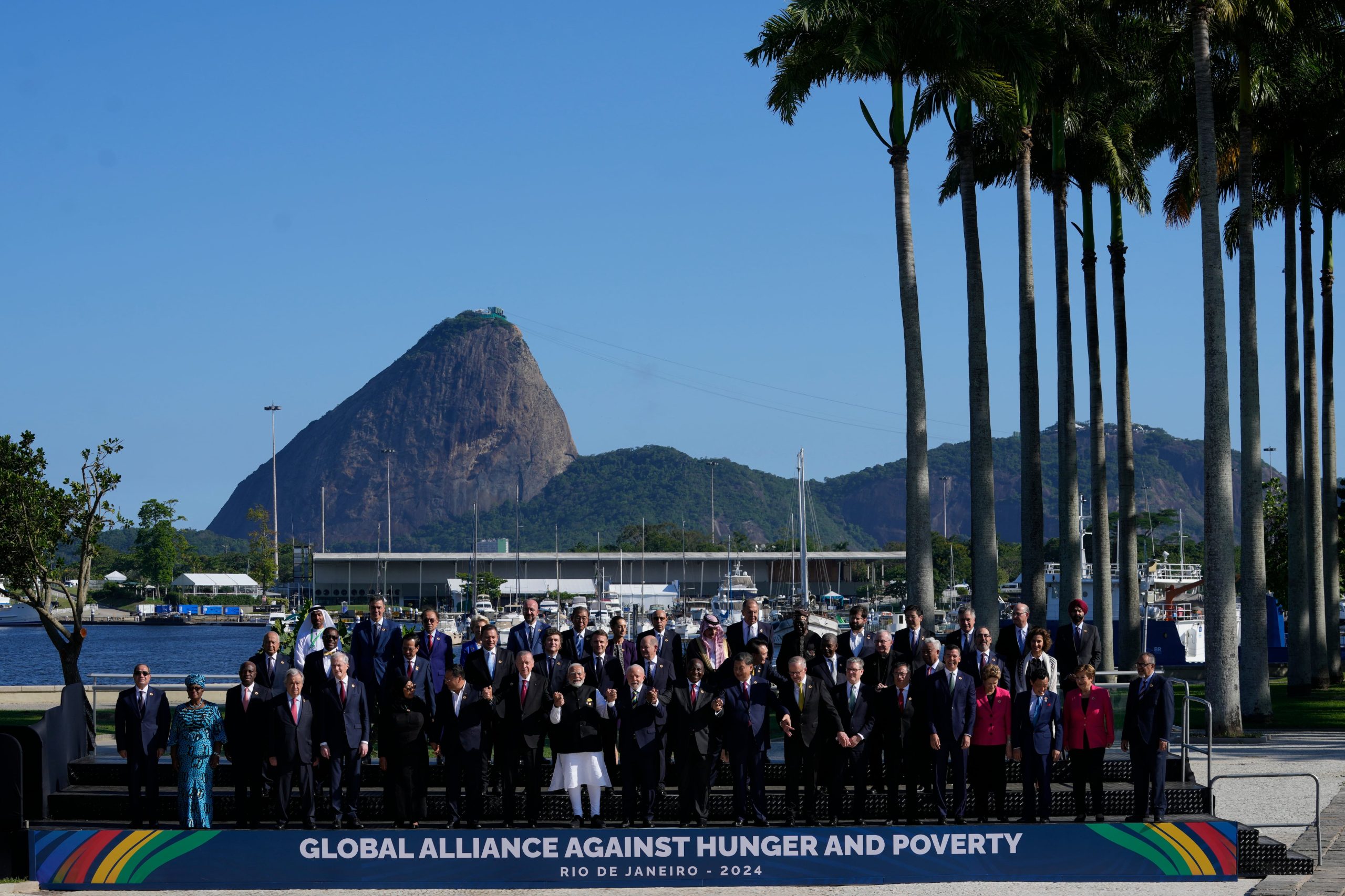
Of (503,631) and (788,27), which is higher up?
(788,27)

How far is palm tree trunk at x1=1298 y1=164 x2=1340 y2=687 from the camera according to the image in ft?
110

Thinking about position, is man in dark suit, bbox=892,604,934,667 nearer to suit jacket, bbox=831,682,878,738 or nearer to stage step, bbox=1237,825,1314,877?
suit jacket, bbox=831,682,878,738

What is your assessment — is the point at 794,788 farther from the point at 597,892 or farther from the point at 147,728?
the point at 147,728

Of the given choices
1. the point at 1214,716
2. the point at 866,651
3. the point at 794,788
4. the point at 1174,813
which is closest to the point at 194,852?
the point at 794,788

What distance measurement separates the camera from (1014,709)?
1473 cm

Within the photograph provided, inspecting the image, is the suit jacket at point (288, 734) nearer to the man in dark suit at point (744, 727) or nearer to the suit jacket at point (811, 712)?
the man in dark suit at point (744, 727)

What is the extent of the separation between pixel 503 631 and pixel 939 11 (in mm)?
68630

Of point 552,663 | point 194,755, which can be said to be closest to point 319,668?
point 194,755

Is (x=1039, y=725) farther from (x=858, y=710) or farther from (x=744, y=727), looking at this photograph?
(x=744, y=727)

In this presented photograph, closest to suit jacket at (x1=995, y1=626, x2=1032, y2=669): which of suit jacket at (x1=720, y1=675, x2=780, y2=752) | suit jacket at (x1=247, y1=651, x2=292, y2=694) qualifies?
suit jacket at (x1=720, y1=675, x2=780, y2=752)

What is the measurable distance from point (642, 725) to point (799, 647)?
2731mm

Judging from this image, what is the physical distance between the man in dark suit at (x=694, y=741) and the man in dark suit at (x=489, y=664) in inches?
73.9

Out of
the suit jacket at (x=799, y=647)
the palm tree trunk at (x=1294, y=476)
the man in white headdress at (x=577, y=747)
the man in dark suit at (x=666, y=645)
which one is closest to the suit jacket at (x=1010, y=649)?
the suit jacket at (x=799, y=647)

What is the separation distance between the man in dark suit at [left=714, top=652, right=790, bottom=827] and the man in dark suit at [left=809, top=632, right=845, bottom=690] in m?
0.68
